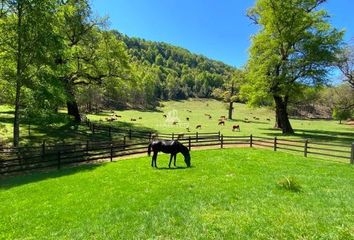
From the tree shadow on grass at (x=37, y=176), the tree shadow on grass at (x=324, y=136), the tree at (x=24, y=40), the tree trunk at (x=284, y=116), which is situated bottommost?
the tree shadow on grass at (x=37, y=176)

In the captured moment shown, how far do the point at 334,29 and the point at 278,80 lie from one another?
9022 mm

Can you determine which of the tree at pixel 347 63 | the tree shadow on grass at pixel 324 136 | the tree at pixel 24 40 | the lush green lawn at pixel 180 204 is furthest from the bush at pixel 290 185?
the tree at pixel 347 63

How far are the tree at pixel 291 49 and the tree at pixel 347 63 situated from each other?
A: 356 centimetres

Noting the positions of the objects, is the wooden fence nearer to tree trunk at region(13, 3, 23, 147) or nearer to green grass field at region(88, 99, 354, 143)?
tree trunk at region(13, 3, 23, 147)

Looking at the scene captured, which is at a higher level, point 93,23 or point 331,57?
point 93,23

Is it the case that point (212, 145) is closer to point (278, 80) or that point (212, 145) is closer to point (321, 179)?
point (321, 179)

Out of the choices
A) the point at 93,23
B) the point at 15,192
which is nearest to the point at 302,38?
the point at 93,23

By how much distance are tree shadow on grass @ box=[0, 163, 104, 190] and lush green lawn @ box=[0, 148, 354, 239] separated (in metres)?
0.07

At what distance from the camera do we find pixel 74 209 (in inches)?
438

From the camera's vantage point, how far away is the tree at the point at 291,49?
39.7 metres

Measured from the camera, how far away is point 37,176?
1784 cm

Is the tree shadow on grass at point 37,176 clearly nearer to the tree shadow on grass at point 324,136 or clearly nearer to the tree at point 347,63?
the tree shadow on grass at point 324,136

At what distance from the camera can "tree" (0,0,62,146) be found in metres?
24.0

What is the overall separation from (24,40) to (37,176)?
11.8 m
